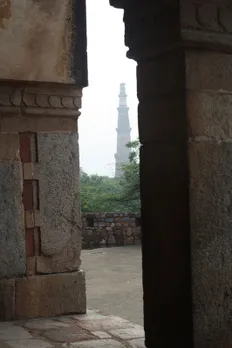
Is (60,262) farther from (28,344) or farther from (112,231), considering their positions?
(112,231)

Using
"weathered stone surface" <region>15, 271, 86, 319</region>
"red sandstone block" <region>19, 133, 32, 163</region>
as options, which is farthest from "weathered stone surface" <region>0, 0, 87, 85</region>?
"weathered stone surface" <region>15, 271, 86, 319</region>

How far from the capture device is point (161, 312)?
2371 mm

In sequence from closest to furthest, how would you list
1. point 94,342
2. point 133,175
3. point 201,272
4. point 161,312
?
point 201,272 < point 161,312 < point 94,342 < point 133,175

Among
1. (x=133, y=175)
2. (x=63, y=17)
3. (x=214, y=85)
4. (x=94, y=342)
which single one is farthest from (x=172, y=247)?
(x=133, y=175)

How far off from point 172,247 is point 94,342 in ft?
4.82

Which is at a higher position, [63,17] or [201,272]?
[63,17]

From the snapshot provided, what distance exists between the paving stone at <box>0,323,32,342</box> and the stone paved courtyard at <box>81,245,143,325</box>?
124 cm

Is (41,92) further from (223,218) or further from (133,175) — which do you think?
(133,175)

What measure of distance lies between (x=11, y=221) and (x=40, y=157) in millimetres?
578

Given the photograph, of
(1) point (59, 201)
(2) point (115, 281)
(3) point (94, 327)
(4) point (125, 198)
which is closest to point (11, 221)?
(1) point (59, 201)

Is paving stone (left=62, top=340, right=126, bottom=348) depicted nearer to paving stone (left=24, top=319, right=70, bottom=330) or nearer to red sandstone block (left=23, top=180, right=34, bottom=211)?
paving stone (left=24, top=319, right=70, bottom=330)

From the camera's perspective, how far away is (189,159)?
2.17 m

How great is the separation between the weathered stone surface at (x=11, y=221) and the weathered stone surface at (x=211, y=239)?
2.47m

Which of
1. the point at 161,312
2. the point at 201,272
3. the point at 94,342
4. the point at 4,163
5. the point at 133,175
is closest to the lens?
the point at 201,272
